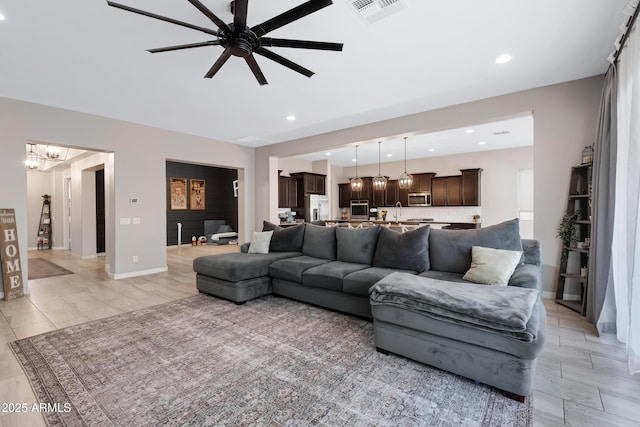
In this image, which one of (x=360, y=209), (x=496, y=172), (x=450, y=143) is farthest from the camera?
(x=360, y=209)

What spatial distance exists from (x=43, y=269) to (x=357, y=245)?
6534 mm

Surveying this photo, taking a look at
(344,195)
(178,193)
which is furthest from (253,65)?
(178,193)

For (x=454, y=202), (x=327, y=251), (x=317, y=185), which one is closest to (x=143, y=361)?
(x=327, y=251)

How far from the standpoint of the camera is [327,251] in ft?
13.9

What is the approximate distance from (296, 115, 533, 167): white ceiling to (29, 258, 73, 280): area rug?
6.59 m

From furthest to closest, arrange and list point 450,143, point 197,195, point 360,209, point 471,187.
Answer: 1. point 197,195
2. point 360,209
3. point 471,187
4. point 450,143

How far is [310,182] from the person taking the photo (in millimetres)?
9102

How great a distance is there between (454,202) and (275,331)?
713 cm

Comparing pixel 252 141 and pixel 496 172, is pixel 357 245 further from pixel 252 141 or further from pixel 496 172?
pixel 496 172

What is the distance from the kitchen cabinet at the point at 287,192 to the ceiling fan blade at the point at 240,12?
21.7ft

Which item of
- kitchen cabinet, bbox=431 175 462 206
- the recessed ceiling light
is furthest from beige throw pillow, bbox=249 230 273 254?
kitchen cabinet, bbox=431 175 462 206

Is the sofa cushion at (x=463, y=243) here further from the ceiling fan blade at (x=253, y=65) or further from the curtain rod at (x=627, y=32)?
the ceiling fan blade at (x=253, y=65)

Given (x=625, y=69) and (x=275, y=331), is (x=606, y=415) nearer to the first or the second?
(x=275, y=331)

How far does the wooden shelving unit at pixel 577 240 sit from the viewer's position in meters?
3.54
